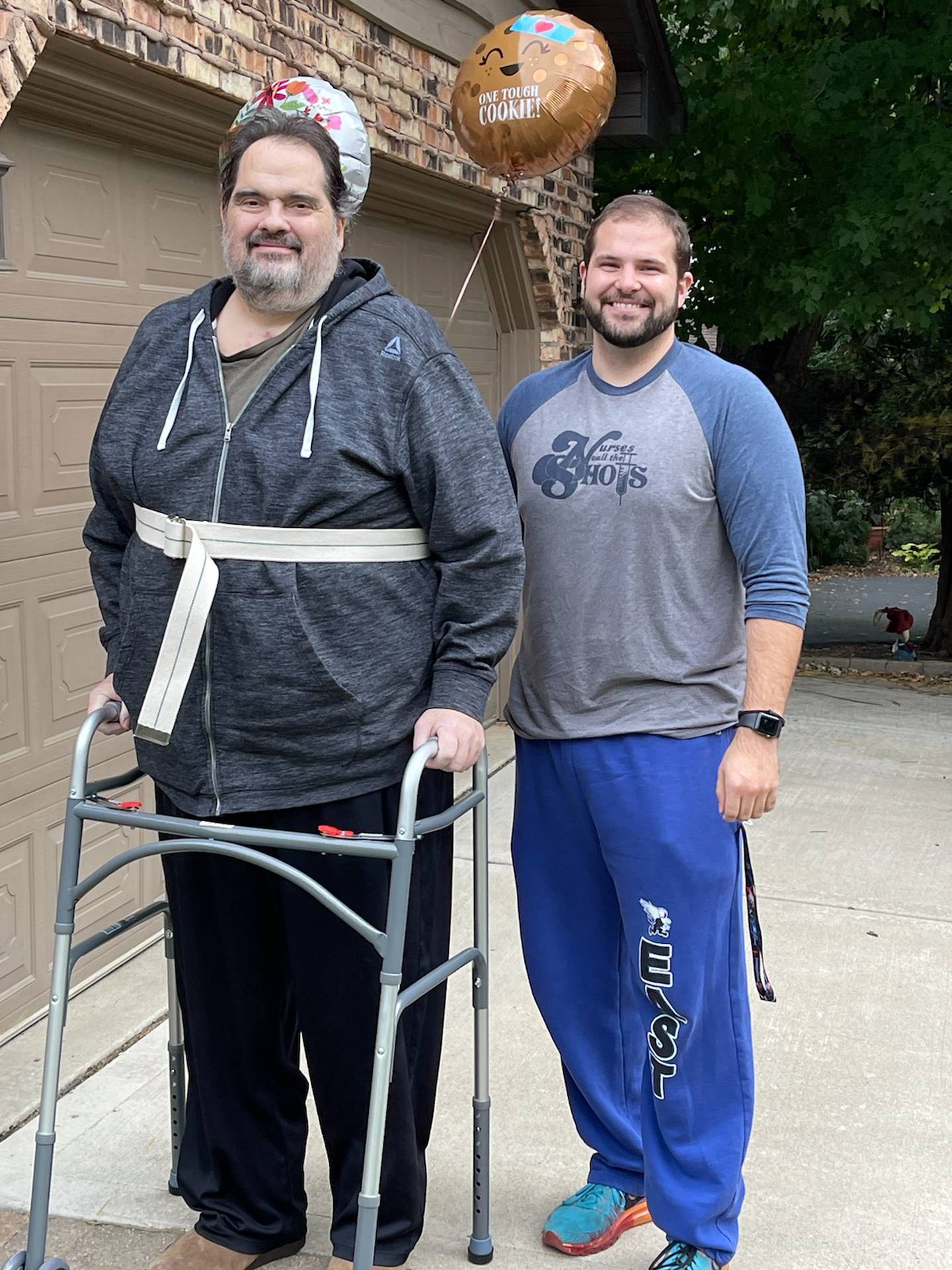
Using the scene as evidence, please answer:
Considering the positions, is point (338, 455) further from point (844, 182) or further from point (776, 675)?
point (844, 182)

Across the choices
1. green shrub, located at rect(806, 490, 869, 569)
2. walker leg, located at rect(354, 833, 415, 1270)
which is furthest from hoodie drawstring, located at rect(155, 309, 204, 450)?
green shrub, located at rect(806, 490, 869, 569)

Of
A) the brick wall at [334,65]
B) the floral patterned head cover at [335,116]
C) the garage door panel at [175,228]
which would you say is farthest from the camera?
the garage door panel at [175,228]

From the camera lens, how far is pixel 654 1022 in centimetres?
267

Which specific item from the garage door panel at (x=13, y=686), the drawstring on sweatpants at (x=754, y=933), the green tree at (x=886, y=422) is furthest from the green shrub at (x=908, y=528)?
the drawstring on sweatpants at (x=754, y=933)

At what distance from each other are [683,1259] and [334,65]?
4.16 metres

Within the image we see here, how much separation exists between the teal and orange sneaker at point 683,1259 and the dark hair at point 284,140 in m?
2.00

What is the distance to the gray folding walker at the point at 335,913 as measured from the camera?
220 cm

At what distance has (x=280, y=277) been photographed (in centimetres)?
234

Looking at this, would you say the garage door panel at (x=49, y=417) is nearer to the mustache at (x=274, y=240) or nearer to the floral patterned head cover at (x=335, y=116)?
the floral patterned head cover at (x=335, y=116)

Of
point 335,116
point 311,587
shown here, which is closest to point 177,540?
point 311,587

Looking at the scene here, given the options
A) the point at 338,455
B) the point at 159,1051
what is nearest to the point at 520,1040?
the point at 159,1051

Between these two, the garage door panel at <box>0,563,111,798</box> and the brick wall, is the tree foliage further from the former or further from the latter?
the garage door panel at <box>0,563,111,798</box>

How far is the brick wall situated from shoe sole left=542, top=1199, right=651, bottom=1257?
2770 millimetres

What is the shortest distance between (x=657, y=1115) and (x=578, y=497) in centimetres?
117
